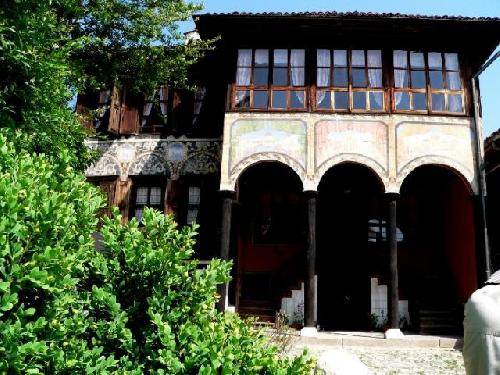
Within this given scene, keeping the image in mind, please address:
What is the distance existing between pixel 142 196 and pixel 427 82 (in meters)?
8.96

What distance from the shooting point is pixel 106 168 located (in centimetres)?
1560

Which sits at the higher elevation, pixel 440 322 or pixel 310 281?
pixel 310 281

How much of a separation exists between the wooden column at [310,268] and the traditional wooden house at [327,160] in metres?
0.03

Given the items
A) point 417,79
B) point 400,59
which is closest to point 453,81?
point 417,79

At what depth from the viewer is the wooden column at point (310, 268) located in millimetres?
12352

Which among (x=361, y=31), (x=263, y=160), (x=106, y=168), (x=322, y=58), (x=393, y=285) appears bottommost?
(x=393, y=285)

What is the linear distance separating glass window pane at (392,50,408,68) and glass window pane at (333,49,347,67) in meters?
1.34

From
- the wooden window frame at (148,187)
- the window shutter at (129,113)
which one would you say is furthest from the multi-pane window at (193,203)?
the window shutter at (129,113)

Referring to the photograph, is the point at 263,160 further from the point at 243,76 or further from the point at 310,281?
the point at 310,281

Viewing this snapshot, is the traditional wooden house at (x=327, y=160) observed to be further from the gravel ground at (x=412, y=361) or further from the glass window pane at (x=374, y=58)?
the gravel ground at (x=412, y=361)

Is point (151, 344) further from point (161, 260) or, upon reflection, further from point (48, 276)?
point (48, 276)

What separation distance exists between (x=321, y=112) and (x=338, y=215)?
4.25 meters

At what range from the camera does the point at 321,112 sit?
1329 cm

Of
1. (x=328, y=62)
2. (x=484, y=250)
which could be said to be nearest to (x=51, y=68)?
(x=328, y=62)
